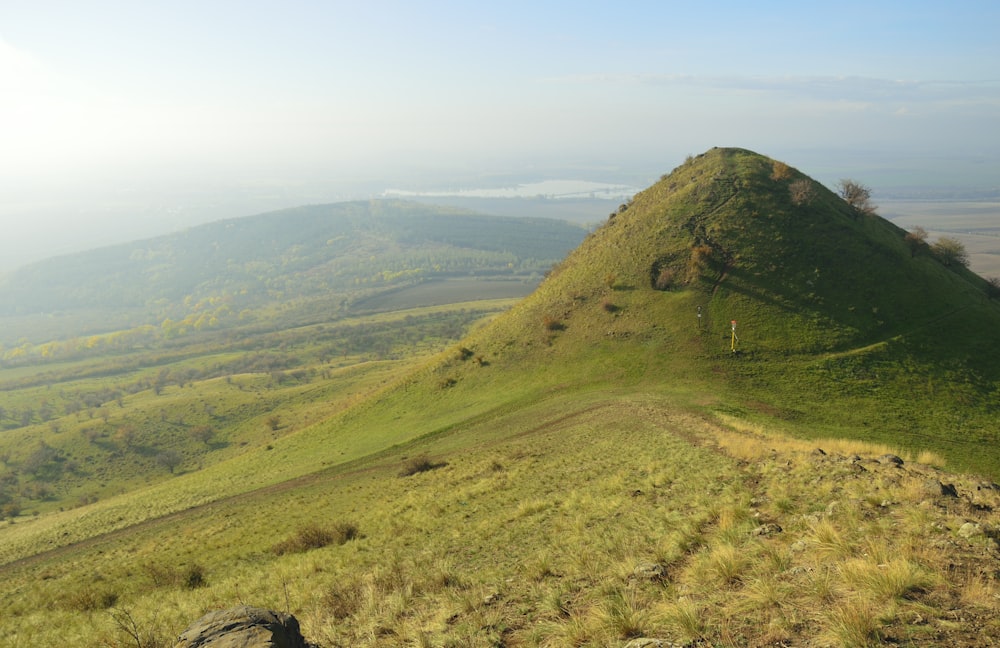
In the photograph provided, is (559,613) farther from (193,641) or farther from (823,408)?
(823,408)

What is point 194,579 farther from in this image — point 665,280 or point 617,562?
point 665,280

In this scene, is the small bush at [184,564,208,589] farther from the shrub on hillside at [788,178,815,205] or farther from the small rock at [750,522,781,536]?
the shrub on hillside at [788,178,815,205]

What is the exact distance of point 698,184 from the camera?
2704 inches

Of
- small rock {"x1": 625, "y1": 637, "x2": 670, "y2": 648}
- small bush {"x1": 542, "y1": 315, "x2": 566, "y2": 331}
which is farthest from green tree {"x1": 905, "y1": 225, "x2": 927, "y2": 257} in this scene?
small rock {"x1": 625, "y1": 637, "x2": 670, "y2": 648}

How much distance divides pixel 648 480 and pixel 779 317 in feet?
115

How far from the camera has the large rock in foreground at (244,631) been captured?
9070mm

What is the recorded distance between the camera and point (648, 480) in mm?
21391

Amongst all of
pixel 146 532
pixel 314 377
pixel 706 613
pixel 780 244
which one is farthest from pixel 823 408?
pixel 314 377

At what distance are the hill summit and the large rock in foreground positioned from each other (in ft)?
113

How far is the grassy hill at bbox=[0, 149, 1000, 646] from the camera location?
9.68 meters

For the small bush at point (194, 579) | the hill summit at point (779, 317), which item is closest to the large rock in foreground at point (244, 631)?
the small bush at point (194, 579)

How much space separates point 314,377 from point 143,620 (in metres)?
136

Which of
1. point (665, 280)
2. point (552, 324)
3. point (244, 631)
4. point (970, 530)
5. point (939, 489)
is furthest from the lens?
point (552, 324)

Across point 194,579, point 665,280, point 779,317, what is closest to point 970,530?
point 194,579
